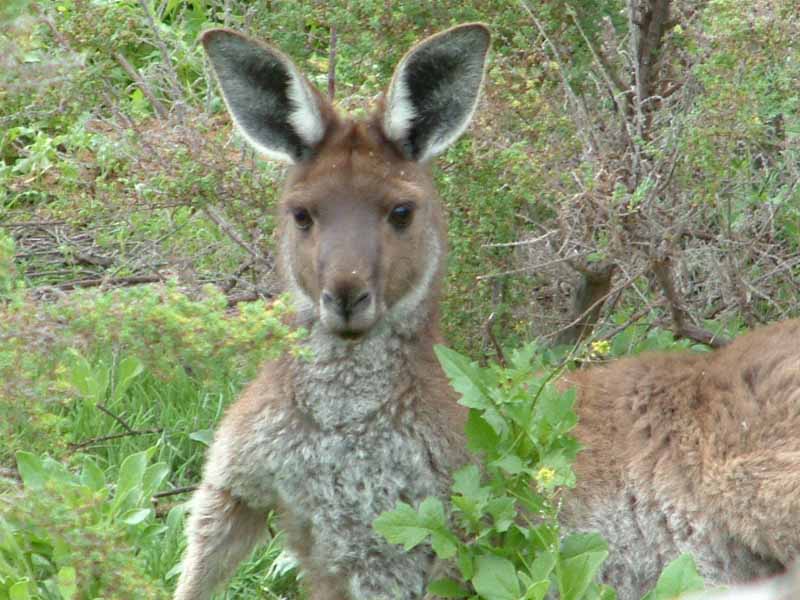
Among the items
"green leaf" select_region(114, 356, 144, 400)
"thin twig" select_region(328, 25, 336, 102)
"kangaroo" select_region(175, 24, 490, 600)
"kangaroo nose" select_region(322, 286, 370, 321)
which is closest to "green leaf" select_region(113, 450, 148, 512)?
"kangaroo" select_region(175, 24, 490, 600)

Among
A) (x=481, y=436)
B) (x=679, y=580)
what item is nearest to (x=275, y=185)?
(x=481, y=436)

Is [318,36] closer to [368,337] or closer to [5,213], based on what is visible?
[5,213]

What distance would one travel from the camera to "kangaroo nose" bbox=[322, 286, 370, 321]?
4020mm

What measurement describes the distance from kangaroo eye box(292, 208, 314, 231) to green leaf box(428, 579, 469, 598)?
44.7 inches

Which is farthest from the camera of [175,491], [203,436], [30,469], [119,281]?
[119,281]

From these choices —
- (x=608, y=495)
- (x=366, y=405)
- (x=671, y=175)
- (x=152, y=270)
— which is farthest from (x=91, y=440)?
(x=671, y=175)

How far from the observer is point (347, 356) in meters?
4.34

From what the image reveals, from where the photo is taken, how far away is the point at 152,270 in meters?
6.07

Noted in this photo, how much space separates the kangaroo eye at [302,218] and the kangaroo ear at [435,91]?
0.38 meters

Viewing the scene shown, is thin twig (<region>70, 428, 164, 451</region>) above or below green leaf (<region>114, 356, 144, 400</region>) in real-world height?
below

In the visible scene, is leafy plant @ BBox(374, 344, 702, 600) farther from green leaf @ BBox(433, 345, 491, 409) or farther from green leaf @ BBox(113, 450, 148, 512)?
green leaf @ BBox(113, 450, 148, 512)

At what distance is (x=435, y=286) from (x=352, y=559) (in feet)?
2.91

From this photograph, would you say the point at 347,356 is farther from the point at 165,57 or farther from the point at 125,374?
the point at 165,57

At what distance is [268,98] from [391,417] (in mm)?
1067
